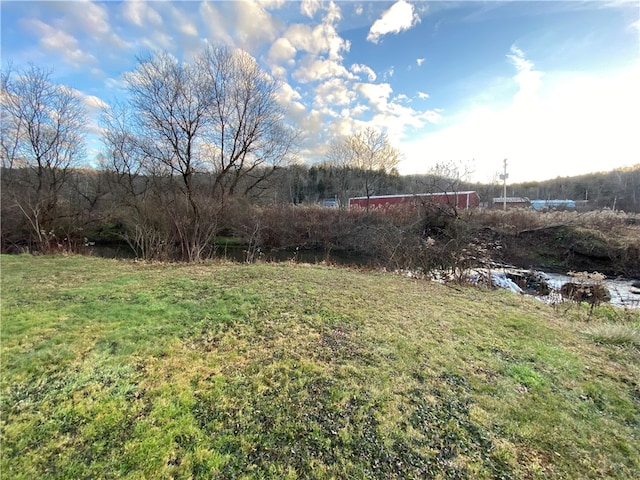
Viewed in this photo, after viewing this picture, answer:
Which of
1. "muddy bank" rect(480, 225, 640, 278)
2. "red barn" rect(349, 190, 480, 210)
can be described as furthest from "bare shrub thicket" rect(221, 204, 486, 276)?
"muddy bank" rect(480, 225, 640, 278)

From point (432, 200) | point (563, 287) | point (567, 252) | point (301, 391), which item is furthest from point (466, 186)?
point (301, 391)

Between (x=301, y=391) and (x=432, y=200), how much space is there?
18.5m

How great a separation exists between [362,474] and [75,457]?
Result: 179 cm

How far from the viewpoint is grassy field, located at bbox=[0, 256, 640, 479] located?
1.85 meters

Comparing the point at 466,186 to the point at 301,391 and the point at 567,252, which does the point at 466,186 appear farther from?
the point at 301,391

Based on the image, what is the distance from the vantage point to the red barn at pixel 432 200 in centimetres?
1926

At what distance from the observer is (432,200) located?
1889 centimetres

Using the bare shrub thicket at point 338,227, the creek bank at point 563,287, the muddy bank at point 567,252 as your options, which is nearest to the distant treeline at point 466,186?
the bare shrub thicket at point 338,227

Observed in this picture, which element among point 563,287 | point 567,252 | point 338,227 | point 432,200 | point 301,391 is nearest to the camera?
point 301,391

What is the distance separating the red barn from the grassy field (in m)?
15.5

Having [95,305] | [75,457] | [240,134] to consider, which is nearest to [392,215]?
[240,134]

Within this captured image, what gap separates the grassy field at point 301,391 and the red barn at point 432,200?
15.5 metres

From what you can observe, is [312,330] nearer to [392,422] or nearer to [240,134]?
[392,422]

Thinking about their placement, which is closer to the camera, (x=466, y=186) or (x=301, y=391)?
(x=301, y=391)
